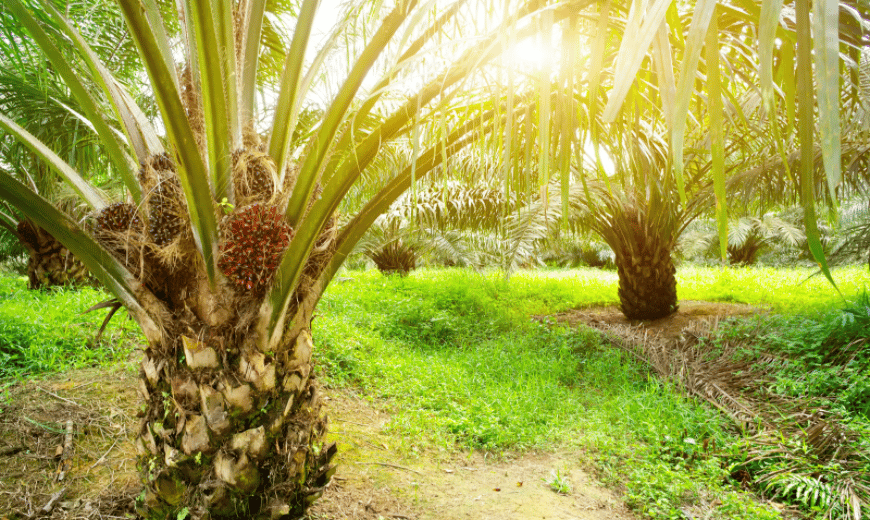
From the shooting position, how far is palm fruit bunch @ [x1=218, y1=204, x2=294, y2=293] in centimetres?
172

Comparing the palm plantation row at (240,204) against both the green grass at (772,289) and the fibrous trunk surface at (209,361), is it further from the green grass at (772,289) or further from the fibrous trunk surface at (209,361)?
the green grass at (772,289)

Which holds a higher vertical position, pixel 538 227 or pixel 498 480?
pixel 538 227

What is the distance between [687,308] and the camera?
659cm

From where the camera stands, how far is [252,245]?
1726 mm

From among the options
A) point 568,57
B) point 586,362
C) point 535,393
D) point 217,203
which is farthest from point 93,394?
point 586,362

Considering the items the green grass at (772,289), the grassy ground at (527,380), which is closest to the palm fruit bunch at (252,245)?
the grassy ground at (527,380)

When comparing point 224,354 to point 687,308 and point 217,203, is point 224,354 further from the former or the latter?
point 687,308

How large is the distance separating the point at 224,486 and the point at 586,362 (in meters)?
3.53

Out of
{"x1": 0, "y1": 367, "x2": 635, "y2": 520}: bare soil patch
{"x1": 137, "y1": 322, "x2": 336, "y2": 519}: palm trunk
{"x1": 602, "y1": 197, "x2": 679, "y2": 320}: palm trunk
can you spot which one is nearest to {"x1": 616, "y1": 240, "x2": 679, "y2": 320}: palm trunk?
{"x1": 602, "y1": 197, "x2": 679, "y2": 320}: palm trunk

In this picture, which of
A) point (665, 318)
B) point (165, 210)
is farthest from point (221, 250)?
point (665, 318)

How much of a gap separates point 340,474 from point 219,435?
3.04 ft

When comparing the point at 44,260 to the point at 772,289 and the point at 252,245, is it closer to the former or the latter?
the point at 252,245

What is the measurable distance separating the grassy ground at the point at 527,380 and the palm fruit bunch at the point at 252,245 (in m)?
1.64

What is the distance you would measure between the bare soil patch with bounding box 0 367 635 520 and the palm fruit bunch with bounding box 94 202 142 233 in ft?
4.11
